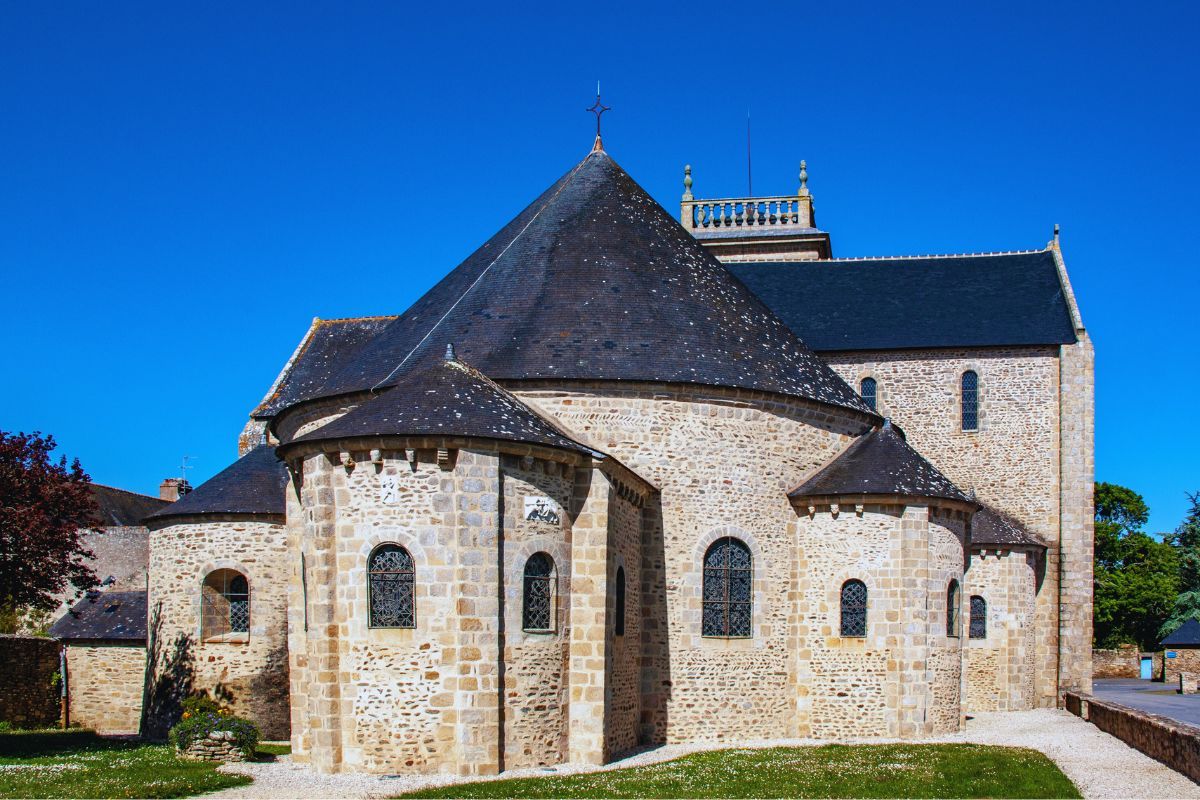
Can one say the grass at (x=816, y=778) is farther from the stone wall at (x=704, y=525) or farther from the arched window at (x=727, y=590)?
the arched window at (x=727, y=590)

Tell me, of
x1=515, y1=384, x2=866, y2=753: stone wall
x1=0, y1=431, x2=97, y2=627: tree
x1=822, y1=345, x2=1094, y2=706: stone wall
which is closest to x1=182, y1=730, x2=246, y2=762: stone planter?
x1=0, y1=431, x2=97, y2=627: tree

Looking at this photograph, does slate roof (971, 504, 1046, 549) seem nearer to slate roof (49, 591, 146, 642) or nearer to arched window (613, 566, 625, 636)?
arched window (613, 566, 625, 636)

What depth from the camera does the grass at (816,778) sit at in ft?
48.4

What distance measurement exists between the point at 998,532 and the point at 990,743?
9.70 metres

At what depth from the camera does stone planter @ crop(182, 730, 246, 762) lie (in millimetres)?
18484

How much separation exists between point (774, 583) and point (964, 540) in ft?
12.9

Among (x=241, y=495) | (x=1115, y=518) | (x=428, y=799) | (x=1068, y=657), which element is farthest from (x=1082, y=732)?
(x=1115, y=518)

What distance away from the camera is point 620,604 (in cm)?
1947

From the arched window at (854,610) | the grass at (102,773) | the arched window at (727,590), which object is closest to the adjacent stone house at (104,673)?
the grass at (102,773)

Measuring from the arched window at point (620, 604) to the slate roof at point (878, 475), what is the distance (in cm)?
397

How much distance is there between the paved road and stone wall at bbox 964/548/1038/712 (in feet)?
9.31

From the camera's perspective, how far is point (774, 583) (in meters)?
21.8

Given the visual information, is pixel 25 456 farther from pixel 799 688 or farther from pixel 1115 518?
pixel 1115 518

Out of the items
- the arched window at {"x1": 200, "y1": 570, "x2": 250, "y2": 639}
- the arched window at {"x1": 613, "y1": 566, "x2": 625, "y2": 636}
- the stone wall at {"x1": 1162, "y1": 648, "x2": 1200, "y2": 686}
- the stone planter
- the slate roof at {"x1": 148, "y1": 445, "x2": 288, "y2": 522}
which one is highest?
the slate roof at {"x1": 148, "y1": 445, "x2": 288, "y2": 522}
